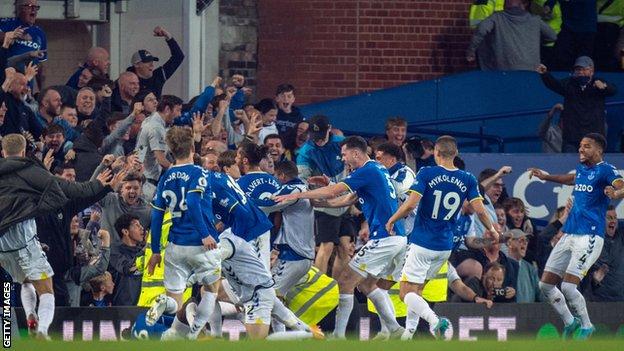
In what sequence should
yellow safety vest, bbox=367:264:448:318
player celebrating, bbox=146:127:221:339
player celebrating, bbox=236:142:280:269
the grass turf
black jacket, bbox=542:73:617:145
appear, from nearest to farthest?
the grass turf
player celebrating, bbox=146:127:221:339
player celebrating, bbox=236:142:280:269
yellow safety vest, bbox=367:264:448:318
black jacket, bbox=542:73:617:145

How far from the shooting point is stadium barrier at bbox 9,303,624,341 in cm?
1923

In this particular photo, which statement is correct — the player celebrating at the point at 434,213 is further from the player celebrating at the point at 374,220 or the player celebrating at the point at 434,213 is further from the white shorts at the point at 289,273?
the white shorts at the point at 289,273

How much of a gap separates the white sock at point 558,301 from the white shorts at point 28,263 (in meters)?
5.76

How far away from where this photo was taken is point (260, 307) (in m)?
18.2

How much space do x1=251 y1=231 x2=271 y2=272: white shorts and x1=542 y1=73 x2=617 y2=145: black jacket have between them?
7.00 meters

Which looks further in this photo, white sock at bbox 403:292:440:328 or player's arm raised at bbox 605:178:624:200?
player's arm raised at bbox 605:178:624:200

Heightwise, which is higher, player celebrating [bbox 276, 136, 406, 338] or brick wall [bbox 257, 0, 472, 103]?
brick wall [bbox 257, 0, 472, 103]

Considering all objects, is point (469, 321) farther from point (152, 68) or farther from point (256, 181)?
point (152, 68)

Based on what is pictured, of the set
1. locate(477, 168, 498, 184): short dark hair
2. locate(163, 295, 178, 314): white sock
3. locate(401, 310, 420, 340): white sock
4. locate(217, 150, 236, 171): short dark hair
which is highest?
locate(217, 150, 236, 171): short dark hair

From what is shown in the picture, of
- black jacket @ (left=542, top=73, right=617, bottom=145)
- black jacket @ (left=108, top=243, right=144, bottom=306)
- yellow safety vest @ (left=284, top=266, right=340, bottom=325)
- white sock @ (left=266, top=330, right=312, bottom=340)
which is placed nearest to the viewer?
white sock @ (left=266, top=330, right=312, bottom=340)

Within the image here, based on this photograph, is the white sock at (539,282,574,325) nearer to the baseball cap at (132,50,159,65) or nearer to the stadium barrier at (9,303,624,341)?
the stadium barrier at (9,303,624,341)

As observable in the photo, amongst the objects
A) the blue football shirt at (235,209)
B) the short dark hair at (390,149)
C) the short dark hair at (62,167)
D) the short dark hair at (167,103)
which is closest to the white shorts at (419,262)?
the short dark hair at (390,149)

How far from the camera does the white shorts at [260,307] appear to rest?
59.7ft

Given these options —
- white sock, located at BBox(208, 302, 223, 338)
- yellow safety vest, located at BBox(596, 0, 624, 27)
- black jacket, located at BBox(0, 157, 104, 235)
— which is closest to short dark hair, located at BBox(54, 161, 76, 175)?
black jacket, located at BBox(0, 157, 104, 235)
